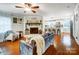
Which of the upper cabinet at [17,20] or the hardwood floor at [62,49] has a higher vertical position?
the upper cabinet at [17,20]

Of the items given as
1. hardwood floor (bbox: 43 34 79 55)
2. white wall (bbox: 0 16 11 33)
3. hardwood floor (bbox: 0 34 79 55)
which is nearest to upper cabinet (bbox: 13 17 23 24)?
white wall (bbox: 0 16 11 33)

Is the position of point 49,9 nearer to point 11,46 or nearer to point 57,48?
point 57,48

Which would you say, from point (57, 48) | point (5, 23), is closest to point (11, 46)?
point (5, 23)

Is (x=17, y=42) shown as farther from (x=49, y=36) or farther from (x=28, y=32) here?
(x=49, y=36)

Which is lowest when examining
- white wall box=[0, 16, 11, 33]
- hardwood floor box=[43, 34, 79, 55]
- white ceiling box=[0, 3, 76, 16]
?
hardwood floor box=[43, 34, 79, 55]

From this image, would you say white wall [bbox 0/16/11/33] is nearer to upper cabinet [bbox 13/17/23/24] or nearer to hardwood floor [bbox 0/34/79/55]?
upper cabinet [bbox 13/17/23/24]

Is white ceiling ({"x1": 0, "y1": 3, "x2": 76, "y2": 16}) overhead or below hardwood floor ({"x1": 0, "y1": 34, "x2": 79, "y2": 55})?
overhead

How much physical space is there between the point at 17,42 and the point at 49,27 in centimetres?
63

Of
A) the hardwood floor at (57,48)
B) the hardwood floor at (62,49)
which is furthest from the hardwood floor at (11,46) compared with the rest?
the hardwood floor at (62,49)

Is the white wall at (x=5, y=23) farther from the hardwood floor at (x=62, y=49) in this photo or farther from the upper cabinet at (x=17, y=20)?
the hardwood floor at (x=62, y=49)

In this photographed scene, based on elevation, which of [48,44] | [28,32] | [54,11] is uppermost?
[54,11]
